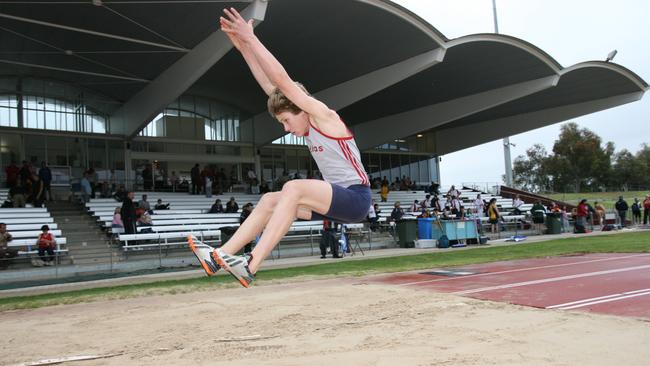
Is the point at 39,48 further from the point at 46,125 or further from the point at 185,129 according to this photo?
the point at 185,129

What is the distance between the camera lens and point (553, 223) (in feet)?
94.3

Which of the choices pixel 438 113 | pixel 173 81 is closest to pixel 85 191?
pixel 173 81

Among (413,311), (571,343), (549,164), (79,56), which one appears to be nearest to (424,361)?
(571,343)

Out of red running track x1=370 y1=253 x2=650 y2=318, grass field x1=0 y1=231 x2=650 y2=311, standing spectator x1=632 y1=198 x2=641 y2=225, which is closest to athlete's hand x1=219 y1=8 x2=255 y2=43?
red running track x1=370 y1=253 x2=650 y2=318

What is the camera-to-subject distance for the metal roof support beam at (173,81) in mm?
19141

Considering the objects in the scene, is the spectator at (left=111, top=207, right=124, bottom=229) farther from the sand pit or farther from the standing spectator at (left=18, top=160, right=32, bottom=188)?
the sand pit

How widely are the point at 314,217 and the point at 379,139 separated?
31.8 m

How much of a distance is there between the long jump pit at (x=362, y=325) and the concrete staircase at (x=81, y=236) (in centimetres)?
855

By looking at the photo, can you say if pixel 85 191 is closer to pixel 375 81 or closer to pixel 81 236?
pixel 81 236

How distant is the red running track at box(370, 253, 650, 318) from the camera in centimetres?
747

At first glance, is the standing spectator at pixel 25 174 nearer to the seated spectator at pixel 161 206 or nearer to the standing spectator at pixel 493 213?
the seated spectator at pixel 161 206

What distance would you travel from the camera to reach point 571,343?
5125mm

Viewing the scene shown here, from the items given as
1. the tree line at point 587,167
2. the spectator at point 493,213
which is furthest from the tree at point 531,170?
the spectator at point 493,213

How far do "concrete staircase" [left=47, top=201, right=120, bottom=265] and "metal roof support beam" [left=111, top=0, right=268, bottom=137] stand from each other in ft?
19.3
